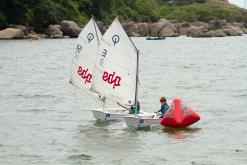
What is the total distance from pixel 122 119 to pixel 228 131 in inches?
187

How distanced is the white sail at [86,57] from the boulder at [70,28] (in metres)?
88.0

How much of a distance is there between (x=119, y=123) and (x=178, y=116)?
3083 mm

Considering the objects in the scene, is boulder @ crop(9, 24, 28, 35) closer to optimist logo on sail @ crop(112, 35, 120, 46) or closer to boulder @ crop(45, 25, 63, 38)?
boulder @ crop(45, 25, 63, 38)

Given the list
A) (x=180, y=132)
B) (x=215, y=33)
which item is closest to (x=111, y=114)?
(x=180, y=132)

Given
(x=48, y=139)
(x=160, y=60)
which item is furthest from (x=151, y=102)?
(x=160, y=60)

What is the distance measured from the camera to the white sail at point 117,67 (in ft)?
100

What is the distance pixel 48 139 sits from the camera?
28.5 m

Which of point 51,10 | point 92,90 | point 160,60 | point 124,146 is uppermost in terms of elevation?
point 51,10

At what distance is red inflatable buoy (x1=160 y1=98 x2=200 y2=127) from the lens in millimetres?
29375

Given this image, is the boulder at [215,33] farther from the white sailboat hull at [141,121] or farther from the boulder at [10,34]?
the white sailboat hull at [141,121]

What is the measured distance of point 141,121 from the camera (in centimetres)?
2955

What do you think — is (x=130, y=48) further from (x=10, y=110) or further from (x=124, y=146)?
(x=10, y=110)

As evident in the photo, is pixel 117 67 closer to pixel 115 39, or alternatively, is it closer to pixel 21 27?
pixel 115 39

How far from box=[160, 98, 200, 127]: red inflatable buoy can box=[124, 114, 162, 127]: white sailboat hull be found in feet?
1.55
